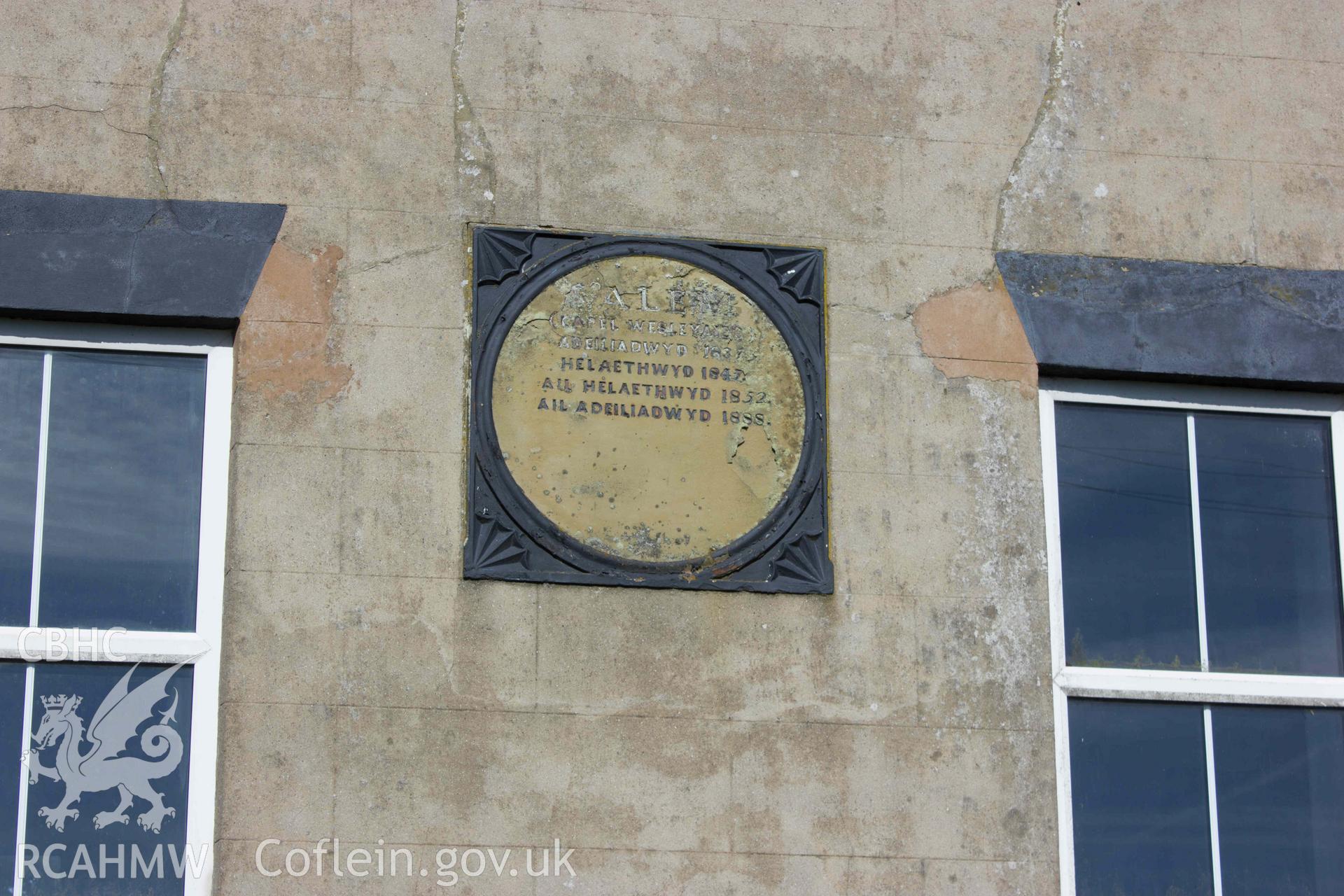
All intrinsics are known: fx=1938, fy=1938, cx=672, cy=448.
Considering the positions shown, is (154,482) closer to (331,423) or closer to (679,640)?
(331,423)

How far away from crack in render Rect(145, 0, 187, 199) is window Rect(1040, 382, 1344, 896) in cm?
296

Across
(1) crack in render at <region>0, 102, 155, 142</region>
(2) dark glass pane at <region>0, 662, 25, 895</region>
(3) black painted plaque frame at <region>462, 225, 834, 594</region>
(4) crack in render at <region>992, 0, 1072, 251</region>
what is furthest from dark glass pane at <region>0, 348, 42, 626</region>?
(4) crack in render at <region>992, 0, 1072, 251</region>

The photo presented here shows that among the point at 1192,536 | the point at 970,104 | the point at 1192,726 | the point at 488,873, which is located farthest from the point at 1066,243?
the point at 488,873

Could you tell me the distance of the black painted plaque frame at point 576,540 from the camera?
19.5ft

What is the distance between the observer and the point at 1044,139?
668 centimetres

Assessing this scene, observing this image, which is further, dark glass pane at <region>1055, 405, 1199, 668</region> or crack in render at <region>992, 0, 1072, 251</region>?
crack in render at <region>992, 0, 1072, 251</region>

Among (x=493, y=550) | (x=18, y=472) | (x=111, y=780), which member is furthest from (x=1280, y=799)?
(x=18, y=472)

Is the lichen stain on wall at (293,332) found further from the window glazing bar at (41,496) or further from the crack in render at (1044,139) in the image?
the crack in render at (1044,139)

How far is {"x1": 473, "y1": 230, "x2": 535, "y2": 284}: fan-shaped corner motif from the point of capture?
20.3ft

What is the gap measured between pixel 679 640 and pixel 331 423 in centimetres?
126

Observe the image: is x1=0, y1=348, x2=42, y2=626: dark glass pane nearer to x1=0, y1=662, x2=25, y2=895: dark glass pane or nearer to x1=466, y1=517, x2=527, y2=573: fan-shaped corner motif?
x1=0, y1=662, x2=25, y2=895: dark glass pane

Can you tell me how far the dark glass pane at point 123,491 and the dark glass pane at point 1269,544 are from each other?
327 cm

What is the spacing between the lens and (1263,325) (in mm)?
6570

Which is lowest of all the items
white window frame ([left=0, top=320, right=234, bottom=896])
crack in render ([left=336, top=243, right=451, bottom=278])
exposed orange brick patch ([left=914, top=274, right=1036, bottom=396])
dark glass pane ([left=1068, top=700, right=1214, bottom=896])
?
dark glass pane ([left=1068, top=700, right=1214, bottom=896])
